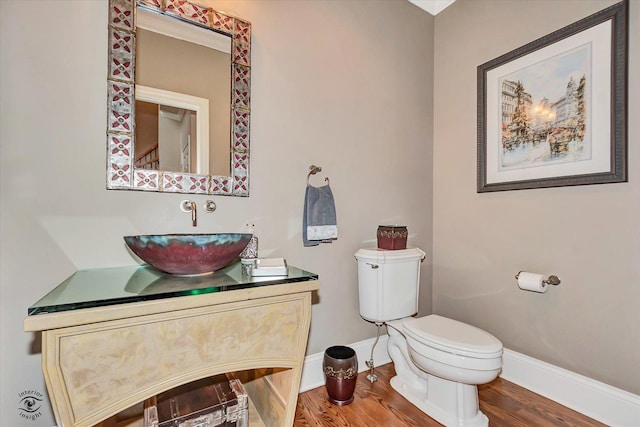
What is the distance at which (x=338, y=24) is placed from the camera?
1917 mm

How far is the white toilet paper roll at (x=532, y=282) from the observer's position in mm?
1670

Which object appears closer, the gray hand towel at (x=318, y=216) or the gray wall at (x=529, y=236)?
the gray wall at (x=529, y=236)

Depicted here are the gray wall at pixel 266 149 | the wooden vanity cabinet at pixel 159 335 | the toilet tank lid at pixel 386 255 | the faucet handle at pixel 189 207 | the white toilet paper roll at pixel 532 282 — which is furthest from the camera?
the toilet tank lid at pixel 386 255

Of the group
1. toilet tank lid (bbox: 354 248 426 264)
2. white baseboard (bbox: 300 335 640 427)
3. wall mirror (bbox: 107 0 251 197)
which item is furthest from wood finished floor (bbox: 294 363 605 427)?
wall mirror (bbox: 107 0 251 197)

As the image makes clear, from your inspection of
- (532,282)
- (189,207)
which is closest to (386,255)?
(532,282)

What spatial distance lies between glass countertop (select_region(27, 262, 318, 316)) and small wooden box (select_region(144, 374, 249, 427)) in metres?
0.55

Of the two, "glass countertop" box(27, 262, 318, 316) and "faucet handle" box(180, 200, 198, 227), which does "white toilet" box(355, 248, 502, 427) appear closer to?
"glass countertop" box(27, 262, 318, 316)

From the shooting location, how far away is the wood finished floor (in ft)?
4.99

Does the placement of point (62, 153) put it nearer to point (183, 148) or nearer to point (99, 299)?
point (183, 148)

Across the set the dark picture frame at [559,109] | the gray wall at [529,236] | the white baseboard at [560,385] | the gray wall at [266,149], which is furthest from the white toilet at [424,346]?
the dark picture frame at [559,109]

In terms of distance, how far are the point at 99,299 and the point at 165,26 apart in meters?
1.24

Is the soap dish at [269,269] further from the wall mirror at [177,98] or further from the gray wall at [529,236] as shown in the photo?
the gray wall at [529,236]

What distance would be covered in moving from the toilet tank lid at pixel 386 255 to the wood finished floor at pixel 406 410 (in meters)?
0.77

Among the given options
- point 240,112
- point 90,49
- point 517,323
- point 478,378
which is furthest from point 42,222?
point 517,323
